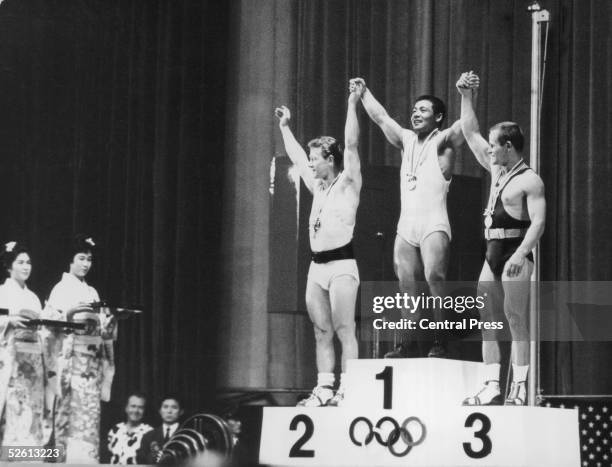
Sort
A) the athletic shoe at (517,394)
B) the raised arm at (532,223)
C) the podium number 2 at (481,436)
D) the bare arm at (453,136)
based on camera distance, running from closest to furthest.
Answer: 1. the podium number 2 at (481,436)
2. the athletic shoe at (517,394)
3. the raised arm at (532,223)
4. the bare arm at (453,136)

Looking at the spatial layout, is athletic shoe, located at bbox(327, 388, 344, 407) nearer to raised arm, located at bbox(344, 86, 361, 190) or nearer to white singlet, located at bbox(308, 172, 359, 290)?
white singlet, located at bbox(308, 172, 359, 290)

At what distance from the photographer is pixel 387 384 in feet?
15.7

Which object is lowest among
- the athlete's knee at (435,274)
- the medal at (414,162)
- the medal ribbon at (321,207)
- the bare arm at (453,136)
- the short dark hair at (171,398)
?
the short dark hair at (171,398)

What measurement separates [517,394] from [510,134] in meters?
1.18

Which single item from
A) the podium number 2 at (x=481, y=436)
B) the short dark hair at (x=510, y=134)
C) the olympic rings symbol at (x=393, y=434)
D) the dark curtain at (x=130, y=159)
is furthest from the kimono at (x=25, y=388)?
the short dark hair at (x=510, y=134)

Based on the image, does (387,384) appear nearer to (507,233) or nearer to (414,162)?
(507,233)

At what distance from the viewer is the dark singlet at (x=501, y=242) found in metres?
4.84

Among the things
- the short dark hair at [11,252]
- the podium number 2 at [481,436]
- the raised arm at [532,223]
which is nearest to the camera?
the podium number 2 at [481,436]

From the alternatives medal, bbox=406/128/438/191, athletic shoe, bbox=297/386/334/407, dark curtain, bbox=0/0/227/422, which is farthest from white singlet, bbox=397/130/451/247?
dark curtain, bbox=0/0/227/422

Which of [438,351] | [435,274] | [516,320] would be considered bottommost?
[438,351]

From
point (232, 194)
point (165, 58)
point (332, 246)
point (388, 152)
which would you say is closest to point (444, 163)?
point (388, 152)

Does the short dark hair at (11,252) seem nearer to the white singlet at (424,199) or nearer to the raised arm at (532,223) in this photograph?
the white singlet at (424,199)

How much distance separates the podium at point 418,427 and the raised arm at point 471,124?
956 millimetres

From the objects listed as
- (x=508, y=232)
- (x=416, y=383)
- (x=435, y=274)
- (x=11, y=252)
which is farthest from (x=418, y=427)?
(x=11, y=252)
